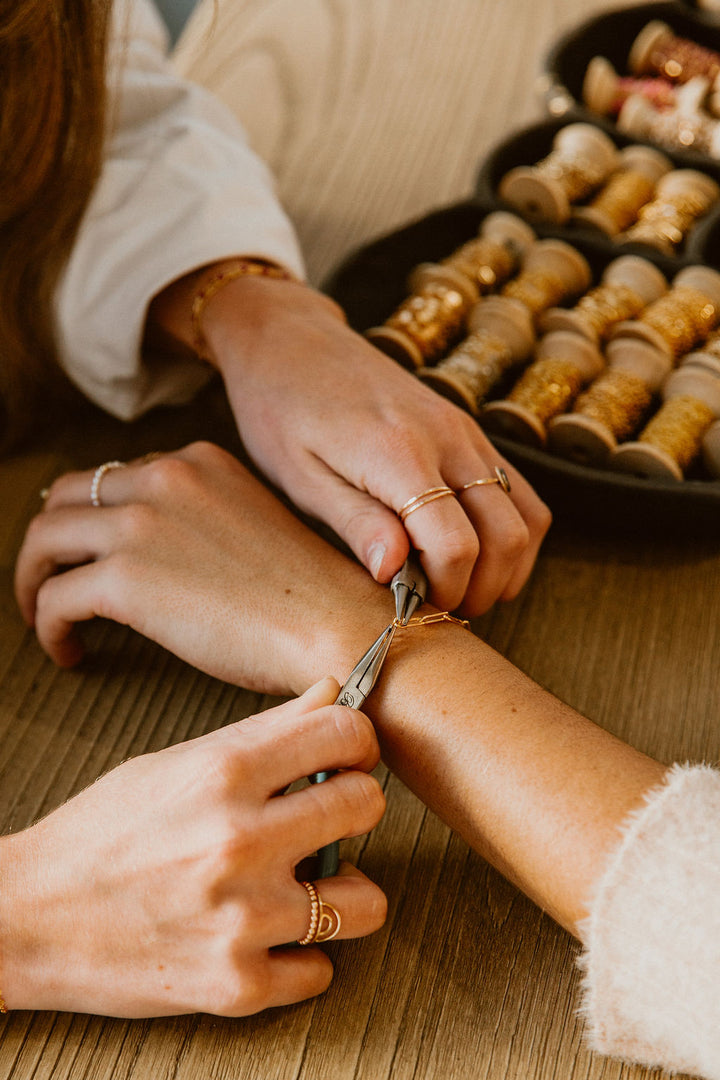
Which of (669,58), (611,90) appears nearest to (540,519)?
(611,90)

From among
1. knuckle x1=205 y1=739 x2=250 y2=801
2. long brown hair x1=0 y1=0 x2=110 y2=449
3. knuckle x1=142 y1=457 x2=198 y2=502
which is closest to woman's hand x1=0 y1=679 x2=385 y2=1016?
knuckle x1=205 y1=739 x2=250 y2=801

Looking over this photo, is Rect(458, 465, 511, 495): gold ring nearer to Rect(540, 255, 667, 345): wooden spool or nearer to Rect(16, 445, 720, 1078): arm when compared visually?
Rect(16, 445, 720, 1078): arm

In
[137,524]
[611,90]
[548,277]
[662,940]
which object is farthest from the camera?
[611,90]

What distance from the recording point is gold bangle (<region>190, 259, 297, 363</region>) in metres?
0.77

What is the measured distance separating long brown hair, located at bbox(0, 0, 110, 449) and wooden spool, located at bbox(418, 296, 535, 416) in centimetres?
32

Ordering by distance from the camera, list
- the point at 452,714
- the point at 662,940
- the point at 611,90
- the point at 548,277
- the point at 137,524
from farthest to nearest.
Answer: the point at 611,90 → the point at 548,277 → the point at 137,524 → the point at 452,714 → the point at 662,940

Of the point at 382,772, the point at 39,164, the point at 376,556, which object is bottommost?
the point at 382,772

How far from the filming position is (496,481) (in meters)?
0.63

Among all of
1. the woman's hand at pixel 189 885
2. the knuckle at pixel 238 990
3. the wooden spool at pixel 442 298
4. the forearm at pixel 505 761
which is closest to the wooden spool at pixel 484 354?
the wooden spool at pixel 442 298

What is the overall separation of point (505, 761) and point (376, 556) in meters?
0.16

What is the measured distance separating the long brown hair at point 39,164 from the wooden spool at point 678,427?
48 cm

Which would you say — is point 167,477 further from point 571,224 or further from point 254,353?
point 571,224

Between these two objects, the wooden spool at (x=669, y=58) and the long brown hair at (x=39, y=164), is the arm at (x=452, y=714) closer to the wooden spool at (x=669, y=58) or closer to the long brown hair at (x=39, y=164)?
the long brown hair at (x=39, y=164)

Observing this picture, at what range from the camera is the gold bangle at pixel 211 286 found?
771 mm
